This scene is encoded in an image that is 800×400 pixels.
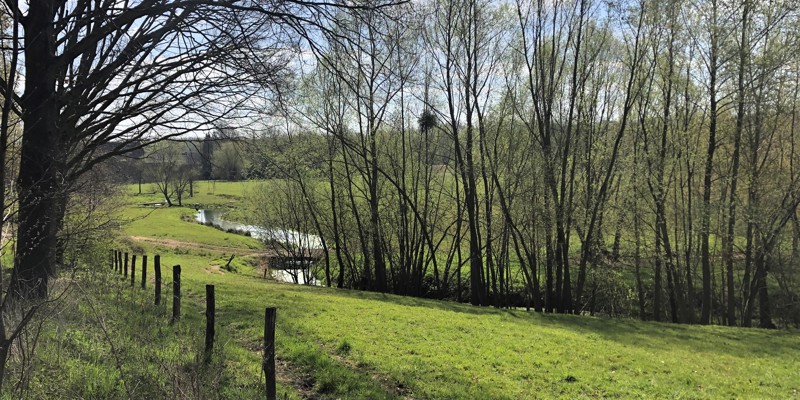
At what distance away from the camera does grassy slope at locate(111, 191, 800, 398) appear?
663cm

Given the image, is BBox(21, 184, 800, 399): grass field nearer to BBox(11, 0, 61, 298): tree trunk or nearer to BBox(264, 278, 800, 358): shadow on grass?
BBox(264, 278, 800, 358): shadow on grass

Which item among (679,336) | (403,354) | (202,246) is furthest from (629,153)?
(202,246)

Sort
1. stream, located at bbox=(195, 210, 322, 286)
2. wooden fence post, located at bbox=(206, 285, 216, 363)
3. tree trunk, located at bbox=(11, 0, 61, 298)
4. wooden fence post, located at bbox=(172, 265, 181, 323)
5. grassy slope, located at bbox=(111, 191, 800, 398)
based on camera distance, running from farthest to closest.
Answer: stream, located at bbox=(195, 210, 322, 286) → wooden fence post, located at bbox=(172, 265, 181, 323) → grassy slope, located at bbox=(111, 191, 800, 398) → wooden fence post, located at bbox=(206, 285, 216, 363) → tree trunk, located at bbox=(11, 0, 61, 298)

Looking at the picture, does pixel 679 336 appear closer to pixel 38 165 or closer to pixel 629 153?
pixel 629 153

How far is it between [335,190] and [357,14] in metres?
19.6

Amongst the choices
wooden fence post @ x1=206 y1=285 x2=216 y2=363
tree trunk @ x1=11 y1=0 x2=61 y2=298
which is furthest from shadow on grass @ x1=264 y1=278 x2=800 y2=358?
tree trunk @ x1=11 y1=0 x2=61 y2=298

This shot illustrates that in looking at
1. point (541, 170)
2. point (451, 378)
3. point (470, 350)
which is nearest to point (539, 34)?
point (541, 170)

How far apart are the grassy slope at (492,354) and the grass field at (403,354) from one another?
0.04 metres

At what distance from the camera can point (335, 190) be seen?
24.3 m

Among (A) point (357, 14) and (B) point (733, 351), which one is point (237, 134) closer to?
(A) point (357, 14)

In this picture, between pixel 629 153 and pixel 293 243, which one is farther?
pixel 293 243

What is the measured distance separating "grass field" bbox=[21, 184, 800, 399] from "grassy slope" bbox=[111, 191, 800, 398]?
4 centimetres

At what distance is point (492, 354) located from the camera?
334 inches

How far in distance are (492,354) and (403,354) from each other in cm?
193
